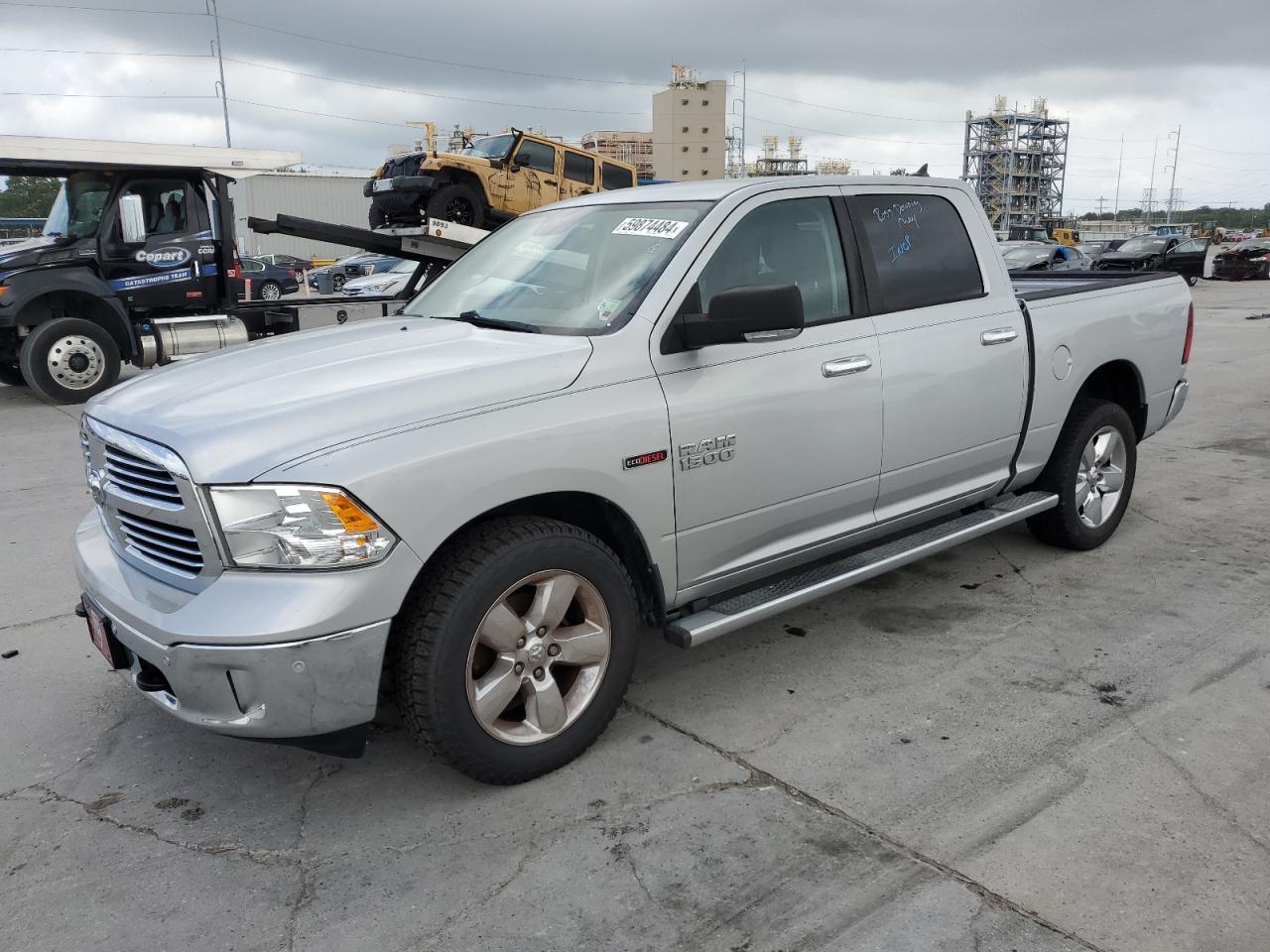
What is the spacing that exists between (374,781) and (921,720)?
1.92 metres

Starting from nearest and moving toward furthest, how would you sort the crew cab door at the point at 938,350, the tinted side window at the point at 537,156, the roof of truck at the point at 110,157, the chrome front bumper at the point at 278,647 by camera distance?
the chrome front bumper at the point at 278,647 → the crew cab door at the point at 938,350 → the roof of truck at the point at 110,157 → the tinted side window at the point at 537,156

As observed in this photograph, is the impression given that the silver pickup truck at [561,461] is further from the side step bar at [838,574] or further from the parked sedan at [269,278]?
the parked sedan at [269,278]

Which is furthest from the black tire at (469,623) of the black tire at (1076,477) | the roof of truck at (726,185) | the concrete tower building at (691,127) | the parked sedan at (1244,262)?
the concrete tower building at (691,127)

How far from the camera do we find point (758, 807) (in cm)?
304

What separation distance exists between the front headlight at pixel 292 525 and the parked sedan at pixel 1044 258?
22263 millimetres

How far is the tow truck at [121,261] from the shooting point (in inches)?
410

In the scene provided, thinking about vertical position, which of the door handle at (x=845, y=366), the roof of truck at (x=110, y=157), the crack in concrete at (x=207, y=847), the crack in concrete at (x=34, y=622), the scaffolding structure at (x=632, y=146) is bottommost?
the crack in concrete at (x=34, y=622)

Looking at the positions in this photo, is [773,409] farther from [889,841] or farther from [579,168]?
[579,168]

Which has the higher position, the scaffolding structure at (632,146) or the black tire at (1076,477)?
the scaffolding structure at (632,146)

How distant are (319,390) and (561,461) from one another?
A: 75 cm

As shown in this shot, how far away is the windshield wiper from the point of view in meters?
3.54

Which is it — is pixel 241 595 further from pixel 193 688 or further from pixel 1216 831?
pixel 1216 831

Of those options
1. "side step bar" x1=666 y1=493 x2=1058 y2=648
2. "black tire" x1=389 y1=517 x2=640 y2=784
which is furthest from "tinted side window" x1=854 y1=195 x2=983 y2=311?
"black tire" x1=389 y1=517 x2=640 y2=784

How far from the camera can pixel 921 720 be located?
3.56 meters
